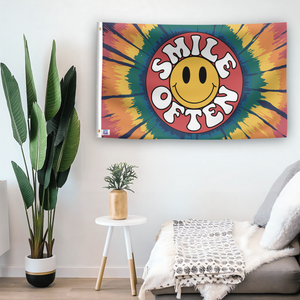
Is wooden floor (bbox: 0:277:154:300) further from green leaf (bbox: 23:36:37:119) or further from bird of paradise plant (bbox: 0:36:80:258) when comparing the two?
green leaf (bbox: 23:36:37:119)

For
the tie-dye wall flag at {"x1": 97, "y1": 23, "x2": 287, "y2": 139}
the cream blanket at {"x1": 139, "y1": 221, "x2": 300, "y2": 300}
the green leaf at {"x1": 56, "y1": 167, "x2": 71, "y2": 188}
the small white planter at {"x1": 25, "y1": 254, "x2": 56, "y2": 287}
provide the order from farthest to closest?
the tie-dye wall flag at {"x1": 97, "y1": 23, "x2": 287, "y2": 139} < the green leaf at {"x1": 56, "y1": 167, "x2": 71, "y2": 188} < the small white planter at {"x1": 25, "y1": 254, "x2": 56, "y2": 287} < the cream blanket at {"x1": 139, "y1": 221, "x2": 300, "y2": 300}

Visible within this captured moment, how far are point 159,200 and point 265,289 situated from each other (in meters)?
1.17

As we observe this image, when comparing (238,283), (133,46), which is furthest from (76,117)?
(238,283)

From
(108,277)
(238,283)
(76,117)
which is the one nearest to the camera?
(238,283)

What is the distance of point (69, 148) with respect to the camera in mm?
2342

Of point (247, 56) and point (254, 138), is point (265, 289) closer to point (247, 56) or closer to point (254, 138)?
point (254, 138)

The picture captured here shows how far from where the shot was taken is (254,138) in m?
2.51

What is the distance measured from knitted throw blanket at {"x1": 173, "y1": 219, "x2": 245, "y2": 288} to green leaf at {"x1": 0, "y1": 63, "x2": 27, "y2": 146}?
124cm

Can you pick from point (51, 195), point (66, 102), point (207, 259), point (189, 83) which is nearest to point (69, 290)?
point (51, 195)

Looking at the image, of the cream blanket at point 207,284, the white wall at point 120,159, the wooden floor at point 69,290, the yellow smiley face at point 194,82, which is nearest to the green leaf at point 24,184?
the white wall at point 120,159

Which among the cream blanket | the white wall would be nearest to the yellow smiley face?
the white wall

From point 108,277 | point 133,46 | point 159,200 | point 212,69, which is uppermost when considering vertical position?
point 133,46

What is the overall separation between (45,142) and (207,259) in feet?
4.17

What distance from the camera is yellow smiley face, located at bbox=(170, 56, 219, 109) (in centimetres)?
251
